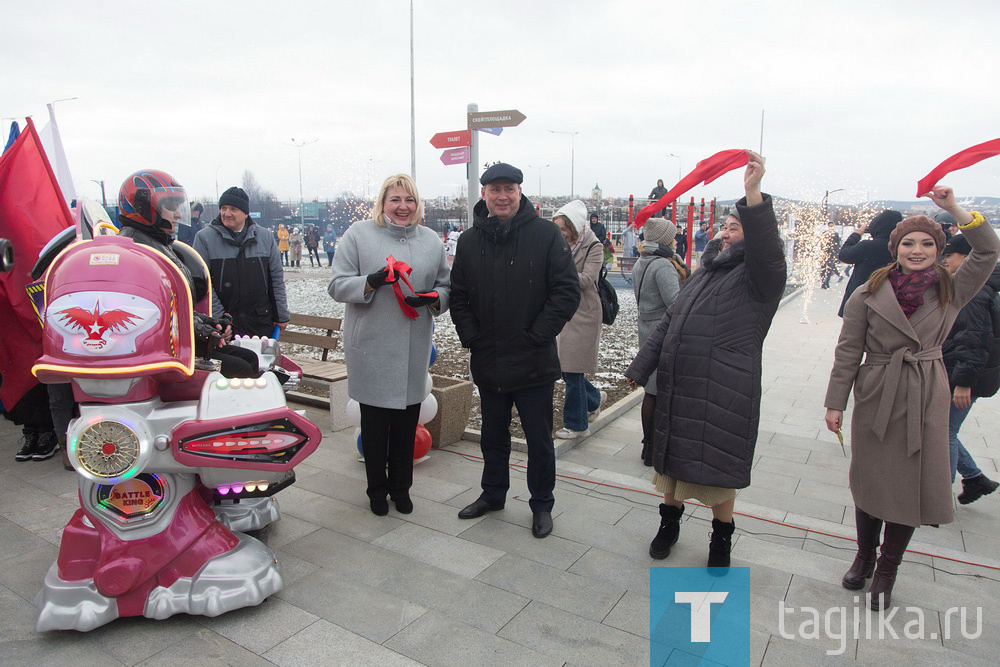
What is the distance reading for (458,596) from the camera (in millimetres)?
3051

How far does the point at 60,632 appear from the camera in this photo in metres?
2.72

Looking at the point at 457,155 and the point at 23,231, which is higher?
the point at 457,155

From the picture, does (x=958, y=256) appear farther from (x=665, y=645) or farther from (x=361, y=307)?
(x=361, y=307)

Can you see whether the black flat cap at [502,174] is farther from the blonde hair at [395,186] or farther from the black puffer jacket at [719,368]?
the black puffer jacket at [719,368]

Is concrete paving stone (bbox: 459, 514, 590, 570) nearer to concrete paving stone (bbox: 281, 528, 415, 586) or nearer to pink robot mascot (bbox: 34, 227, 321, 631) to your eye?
concrete paving stone (bbox: 281, 528, 415, 586)

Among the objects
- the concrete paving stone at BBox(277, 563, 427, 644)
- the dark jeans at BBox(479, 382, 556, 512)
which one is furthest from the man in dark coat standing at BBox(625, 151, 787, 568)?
the concrete paving stone at BBox(277, 563, 427, 644)

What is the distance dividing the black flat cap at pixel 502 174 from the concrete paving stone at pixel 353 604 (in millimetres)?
2154

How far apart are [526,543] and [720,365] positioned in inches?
56.2

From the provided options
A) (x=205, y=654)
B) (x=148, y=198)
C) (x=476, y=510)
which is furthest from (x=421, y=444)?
(x=148, y=198)

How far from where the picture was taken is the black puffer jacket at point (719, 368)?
10.0 ft

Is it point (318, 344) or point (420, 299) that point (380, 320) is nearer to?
point (420, 299)

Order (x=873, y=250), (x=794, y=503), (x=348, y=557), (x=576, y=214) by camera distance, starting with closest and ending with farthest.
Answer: (x=348, y=557)
(x=794, y=503)
(x=576, y=214)
(x=873, y=250)

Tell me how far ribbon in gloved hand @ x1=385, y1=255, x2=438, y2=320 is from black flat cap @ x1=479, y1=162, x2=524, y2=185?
0.66 meters

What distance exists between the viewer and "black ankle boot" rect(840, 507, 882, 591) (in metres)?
3.18
